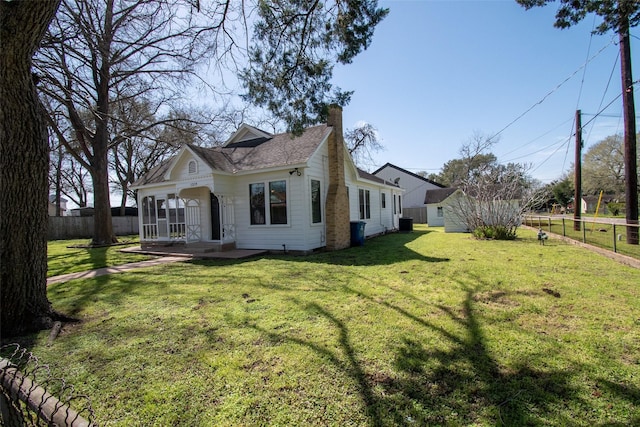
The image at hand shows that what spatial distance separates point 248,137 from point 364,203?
644cm

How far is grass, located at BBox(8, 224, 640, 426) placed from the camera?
2375 mm

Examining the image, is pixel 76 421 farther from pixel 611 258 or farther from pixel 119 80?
pixel 119 80

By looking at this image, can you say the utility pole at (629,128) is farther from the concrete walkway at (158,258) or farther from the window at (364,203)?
the concrete walkway at (158,258)

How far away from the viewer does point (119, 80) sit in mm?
15273

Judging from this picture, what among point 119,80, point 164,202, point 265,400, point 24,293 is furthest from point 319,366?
point 119,80

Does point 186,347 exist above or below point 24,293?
below

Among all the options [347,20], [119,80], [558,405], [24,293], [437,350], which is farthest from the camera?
[119,80]

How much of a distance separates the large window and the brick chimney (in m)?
1.64

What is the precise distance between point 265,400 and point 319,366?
2.14 feet

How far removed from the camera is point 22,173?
3.94 metres

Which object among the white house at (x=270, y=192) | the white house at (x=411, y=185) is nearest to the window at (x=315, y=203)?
the white house at (x=270, y=192)

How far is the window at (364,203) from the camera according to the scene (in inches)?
593

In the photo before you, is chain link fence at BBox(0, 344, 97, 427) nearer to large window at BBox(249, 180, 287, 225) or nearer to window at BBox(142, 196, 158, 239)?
large window at BBox(249, 180, 287, 225)

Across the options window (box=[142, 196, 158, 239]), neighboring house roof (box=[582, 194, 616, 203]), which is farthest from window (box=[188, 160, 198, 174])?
neighboring house roof (box=[582, 194, 616, 203])
